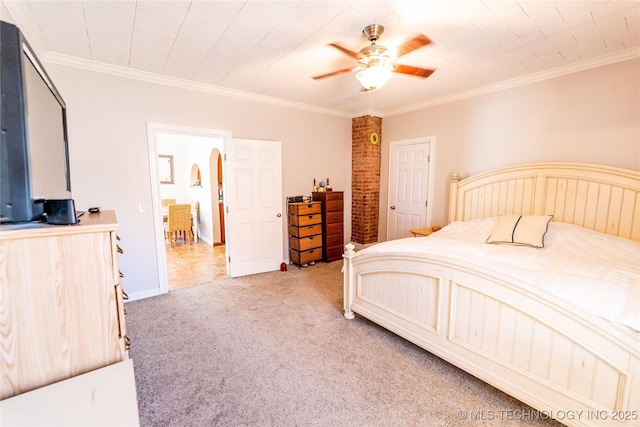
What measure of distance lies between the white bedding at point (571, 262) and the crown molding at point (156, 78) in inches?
107

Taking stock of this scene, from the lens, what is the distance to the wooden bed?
4.53ft

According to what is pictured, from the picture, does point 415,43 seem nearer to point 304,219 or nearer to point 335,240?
point 304,219

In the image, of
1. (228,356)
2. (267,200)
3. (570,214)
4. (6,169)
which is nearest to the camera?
(6,169)

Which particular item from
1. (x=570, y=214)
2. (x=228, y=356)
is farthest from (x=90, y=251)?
(x=570, y=214)

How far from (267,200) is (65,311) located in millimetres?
3254

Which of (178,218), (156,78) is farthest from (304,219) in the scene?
(178,218)

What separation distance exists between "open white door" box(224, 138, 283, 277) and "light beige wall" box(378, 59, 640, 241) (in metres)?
2.35

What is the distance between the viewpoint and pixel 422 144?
439cm

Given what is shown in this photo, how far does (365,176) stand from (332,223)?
106 centimetres

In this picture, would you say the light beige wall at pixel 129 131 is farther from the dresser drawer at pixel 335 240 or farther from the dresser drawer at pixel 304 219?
the dresser drawer at pixel 335 240

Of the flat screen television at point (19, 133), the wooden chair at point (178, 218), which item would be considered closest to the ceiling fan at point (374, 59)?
the flat screen television at point (19, 133)

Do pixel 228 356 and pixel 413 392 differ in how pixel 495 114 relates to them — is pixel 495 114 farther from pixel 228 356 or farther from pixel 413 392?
pixel 228 356

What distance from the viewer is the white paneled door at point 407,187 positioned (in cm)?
441

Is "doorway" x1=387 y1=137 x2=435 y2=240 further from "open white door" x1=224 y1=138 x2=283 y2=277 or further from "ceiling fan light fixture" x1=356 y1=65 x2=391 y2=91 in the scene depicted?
"ceiling fan light fixture" x1=356 y1=65 x2=391 y2=91
